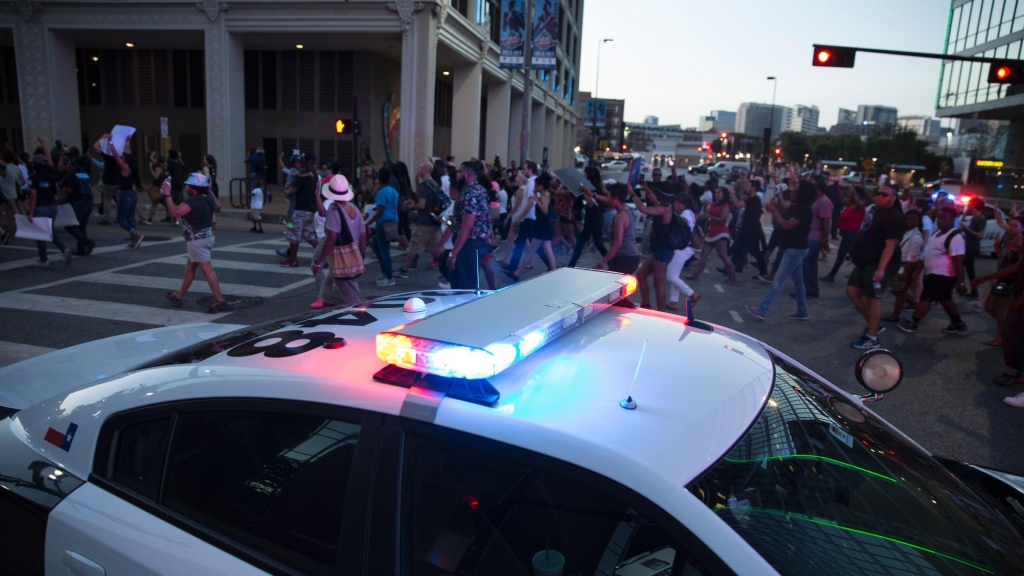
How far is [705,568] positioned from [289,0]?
24028mm

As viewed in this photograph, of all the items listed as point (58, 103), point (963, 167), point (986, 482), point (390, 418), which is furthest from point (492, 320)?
point (963, 167)

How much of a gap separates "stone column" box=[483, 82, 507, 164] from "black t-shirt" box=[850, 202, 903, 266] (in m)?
25.3

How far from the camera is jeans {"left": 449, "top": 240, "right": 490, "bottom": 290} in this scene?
840 centimetres

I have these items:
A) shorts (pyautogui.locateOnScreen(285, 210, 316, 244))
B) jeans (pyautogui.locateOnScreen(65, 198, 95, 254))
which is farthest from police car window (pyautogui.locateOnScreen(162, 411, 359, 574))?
jeans (pyautogui.locateOnScreen(65, 198, 95, 254))

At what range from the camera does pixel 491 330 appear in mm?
1762

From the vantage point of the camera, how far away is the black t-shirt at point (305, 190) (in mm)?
11070

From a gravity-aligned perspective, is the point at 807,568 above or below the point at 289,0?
below

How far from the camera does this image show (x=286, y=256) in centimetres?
1196

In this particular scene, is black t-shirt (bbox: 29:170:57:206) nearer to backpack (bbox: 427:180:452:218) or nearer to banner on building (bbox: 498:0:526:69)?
backpack (bbox: 427:180:452:218)

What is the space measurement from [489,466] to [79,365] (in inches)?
103

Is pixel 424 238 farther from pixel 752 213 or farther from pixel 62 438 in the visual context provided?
pixel 62 438

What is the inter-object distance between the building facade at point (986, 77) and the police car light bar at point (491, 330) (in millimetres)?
46720

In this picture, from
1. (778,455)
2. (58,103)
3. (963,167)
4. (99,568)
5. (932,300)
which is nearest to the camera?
(778,455)

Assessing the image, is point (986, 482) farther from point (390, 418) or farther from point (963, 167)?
point (963, 167)
